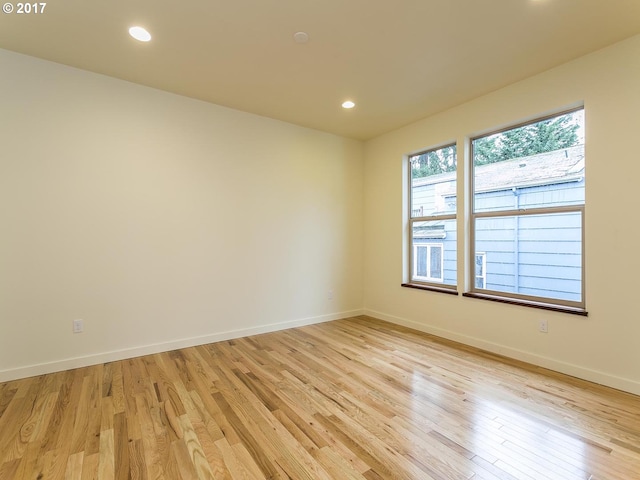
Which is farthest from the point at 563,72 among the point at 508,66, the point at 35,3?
the point at 35,3

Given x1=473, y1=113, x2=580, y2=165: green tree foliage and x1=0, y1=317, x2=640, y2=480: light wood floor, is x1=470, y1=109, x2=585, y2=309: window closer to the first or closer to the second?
x1=473, y1=113, x2=580, y2=165: green tree foliage

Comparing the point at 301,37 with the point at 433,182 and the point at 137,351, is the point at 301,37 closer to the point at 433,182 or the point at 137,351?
the point at 433,182

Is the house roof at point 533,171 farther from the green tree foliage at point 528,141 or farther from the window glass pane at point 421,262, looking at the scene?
the window glass pane at point 421,262

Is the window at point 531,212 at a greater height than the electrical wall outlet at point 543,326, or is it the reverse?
the window at point 531,212

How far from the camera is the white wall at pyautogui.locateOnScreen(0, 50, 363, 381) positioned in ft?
8.76

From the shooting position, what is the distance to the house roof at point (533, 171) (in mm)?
2829

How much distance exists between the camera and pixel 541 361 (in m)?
2.87

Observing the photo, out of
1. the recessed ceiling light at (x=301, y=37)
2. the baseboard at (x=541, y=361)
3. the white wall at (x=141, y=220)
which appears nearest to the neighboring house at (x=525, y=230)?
the baseboard at (x=541, y=361)

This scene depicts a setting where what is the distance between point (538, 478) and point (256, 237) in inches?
130

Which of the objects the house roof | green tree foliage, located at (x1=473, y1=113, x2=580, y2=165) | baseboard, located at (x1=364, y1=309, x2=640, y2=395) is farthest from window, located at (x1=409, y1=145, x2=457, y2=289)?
baseboard, located at (x1=364, y1=309, x2=640, y2=395)

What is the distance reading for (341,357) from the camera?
3096mm

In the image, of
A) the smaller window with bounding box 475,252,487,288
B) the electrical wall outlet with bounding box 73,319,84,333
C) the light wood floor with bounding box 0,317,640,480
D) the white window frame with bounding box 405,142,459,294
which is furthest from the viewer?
the white window frame with bounding box 405,142,459,294

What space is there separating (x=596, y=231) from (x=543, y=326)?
975mm

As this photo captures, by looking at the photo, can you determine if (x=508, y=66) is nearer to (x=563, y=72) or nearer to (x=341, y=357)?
(x=563, y=72)
